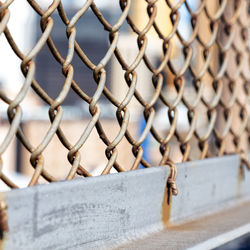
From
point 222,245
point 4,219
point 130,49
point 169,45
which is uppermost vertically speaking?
point 130,49

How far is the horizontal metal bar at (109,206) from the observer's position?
779mm

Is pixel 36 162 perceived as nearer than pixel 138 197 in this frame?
Yes

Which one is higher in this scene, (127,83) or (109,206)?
(127,83)

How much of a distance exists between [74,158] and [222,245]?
0.38 metres

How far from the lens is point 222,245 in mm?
1042

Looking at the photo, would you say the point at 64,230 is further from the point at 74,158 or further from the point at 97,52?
the point at 97,52

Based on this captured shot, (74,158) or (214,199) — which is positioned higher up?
(74,158)

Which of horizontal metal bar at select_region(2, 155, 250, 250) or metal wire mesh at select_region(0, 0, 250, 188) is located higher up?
metal wire mesh at select_region(0, 0, 250, 188)

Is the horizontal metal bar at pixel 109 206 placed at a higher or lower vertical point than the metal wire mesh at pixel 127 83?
lower

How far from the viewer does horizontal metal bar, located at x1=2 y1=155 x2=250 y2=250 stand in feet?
2.56

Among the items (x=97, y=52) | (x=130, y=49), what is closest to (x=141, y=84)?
(x=130, y=49)

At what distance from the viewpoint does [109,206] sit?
0.96 metres

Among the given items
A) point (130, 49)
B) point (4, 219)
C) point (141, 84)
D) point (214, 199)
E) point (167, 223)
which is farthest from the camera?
point (141, 84)

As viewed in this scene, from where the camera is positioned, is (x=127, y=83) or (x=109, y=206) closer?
(x=109, y=206)
